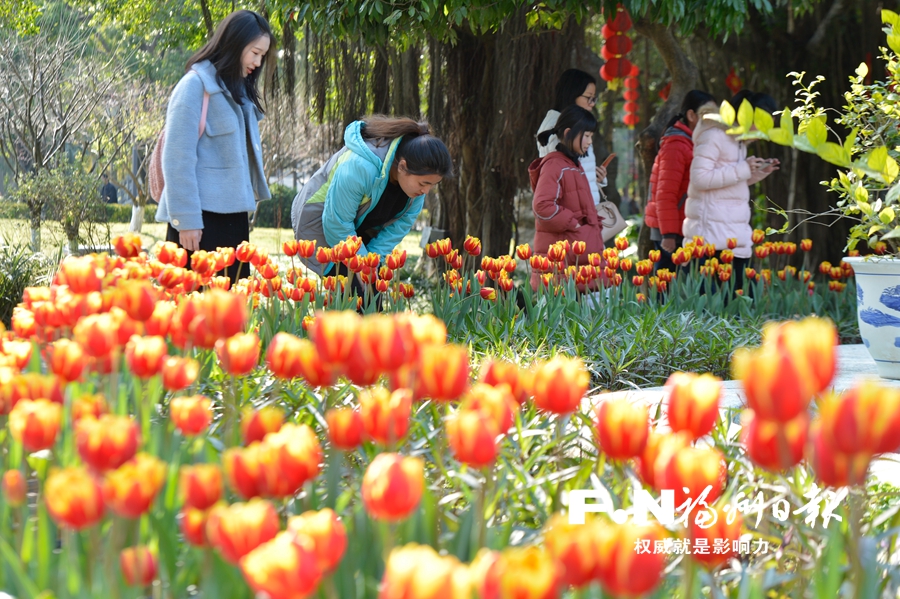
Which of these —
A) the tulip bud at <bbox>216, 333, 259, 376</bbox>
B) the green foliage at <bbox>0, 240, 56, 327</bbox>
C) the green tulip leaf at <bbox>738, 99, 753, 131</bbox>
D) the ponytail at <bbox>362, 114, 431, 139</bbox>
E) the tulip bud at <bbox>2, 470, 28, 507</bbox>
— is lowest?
the green foliage at <bbox>0, 240, 56, 327</bbox>

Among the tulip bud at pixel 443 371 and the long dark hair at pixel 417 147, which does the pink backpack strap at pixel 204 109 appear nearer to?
the long dark hair at pixel 417 147

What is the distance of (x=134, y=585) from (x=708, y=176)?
15.7 ft

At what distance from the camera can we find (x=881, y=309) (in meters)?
3.59

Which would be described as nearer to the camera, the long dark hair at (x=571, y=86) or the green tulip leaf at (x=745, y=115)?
the green tulip leaf at (x=745, y=115)

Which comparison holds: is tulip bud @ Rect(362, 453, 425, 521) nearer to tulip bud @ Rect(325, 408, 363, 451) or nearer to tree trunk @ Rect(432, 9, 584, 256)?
tulip bud @ Rect(325, 408, 363, 451)

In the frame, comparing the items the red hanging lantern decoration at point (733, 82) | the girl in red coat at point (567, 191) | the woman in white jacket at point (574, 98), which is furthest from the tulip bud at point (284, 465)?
the red hanging lantern decoration at point (733, 82)

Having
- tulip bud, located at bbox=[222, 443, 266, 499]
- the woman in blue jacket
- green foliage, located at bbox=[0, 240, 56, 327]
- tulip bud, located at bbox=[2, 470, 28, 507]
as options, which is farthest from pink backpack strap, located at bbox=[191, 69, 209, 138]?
tulip bud, located at bbox=[222, 443, 266, 499]

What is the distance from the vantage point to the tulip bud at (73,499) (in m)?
0.84

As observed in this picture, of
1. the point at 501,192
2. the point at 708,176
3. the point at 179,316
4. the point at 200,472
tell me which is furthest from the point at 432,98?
the point at 200,472

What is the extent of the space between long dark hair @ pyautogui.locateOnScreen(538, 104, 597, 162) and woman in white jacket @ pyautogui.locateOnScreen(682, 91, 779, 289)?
0.73 meters

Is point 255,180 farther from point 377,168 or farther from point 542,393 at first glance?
point 542,393

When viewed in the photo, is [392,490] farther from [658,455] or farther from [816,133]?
[816,133]

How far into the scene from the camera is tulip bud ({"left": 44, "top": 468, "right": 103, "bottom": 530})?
0.84 metres

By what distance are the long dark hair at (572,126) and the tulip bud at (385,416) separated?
4.06m
